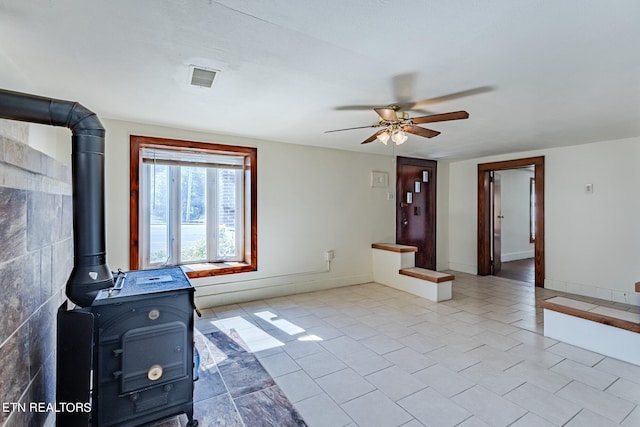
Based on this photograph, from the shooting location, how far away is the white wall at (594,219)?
4055mm

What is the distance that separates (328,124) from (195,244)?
7.43ft

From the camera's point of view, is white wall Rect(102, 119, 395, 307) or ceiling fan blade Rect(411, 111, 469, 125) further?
white wall Rect(102, 119, 395, 307)

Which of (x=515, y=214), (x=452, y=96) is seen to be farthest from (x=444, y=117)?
(x=515, y=214)

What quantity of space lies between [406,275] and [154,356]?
3.62 m

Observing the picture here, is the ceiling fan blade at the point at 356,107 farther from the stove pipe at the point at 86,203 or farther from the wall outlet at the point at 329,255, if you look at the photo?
the wall outlet at the point at 329,255

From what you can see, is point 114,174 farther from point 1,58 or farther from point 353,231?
point 353,231

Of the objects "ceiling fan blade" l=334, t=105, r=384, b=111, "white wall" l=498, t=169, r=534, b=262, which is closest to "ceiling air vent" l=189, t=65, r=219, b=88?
"ceiling fan blade" l=334, t=105, r=384, b=111

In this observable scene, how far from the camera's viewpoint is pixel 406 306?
13.1 ft

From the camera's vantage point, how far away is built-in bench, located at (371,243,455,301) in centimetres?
419

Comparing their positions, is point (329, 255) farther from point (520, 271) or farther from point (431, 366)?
point (520, 271)

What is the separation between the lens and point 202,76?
223 cm

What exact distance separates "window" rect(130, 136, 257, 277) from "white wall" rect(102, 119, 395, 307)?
0.35ft

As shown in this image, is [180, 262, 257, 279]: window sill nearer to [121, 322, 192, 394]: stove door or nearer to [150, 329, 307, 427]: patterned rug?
[150, 329, 307, 427]: patterned rug

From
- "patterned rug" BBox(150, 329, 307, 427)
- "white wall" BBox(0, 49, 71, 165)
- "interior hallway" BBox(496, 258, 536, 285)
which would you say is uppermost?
"white wall" BBox(0, 49, 71, 165)
